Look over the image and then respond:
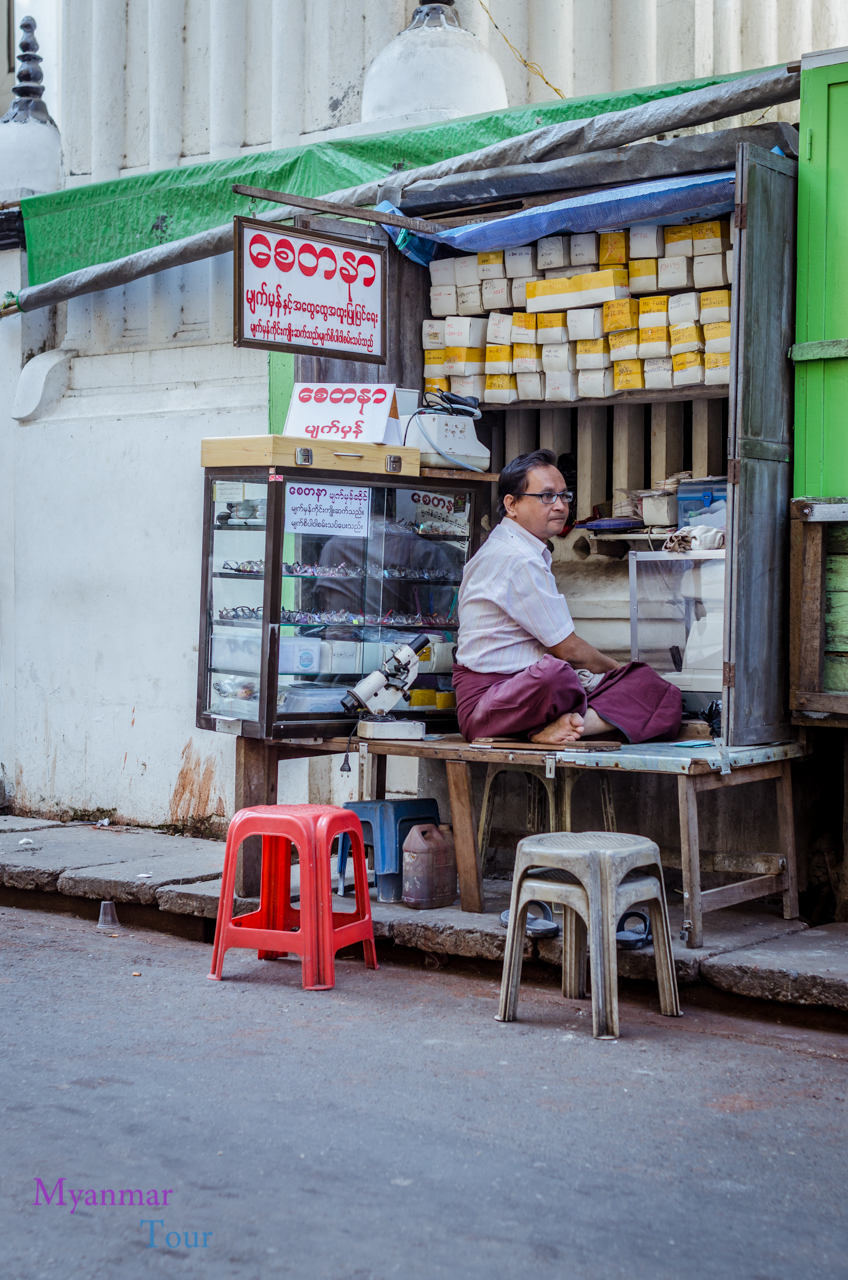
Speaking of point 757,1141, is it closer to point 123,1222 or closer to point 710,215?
point 123,1222

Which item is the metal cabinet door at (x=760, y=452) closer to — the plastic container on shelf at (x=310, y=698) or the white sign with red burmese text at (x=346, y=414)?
the white sign with red burmese text at (x=346, y=414)

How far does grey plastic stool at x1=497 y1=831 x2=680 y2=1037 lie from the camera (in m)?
4.73

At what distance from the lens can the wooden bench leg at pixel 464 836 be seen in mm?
5836

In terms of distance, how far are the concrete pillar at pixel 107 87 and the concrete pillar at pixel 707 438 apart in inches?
203

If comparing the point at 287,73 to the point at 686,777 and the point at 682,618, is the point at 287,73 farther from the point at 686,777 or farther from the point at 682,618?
the point at 686,777

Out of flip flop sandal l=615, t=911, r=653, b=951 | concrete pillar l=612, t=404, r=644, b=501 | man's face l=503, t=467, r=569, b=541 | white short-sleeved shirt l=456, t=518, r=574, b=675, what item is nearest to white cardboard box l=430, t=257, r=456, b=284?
concrete pillar l=612, t=404, r=644, b=501

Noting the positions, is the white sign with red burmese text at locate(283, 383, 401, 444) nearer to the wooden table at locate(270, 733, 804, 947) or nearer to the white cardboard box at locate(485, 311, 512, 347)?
the white cardboard box at locate(485, 311, 512, 347)

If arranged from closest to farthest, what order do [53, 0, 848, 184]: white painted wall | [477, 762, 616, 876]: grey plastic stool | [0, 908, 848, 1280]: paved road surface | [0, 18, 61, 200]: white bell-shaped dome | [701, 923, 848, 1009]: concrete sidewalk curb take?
[0, 908, 848, 1280]: paved road surface, [701, 923, 848, 1009]: concrete sidewalk curb, [477, 762, 616, 876]: grey plastic stool, [53, 0, 848, 184]: white painted wall, [0, 18, 61, 200]: white bell-shaped dome

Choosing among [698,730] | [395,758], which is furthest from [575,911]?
[395,758]

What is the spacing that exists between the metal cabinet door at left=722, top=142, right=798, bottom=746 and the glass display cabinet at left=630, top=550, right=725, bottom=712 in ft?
0.95

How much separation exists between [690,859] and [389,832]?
5.08ft

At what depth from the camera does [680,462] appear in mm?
6820

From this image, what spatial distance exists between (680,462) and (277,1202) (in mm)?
4374

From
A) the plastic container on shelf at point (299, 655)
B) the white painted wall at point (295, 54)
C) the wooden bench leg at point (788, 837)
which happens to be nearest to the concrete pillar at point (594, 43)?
the white painted wall at point (295, 54)
